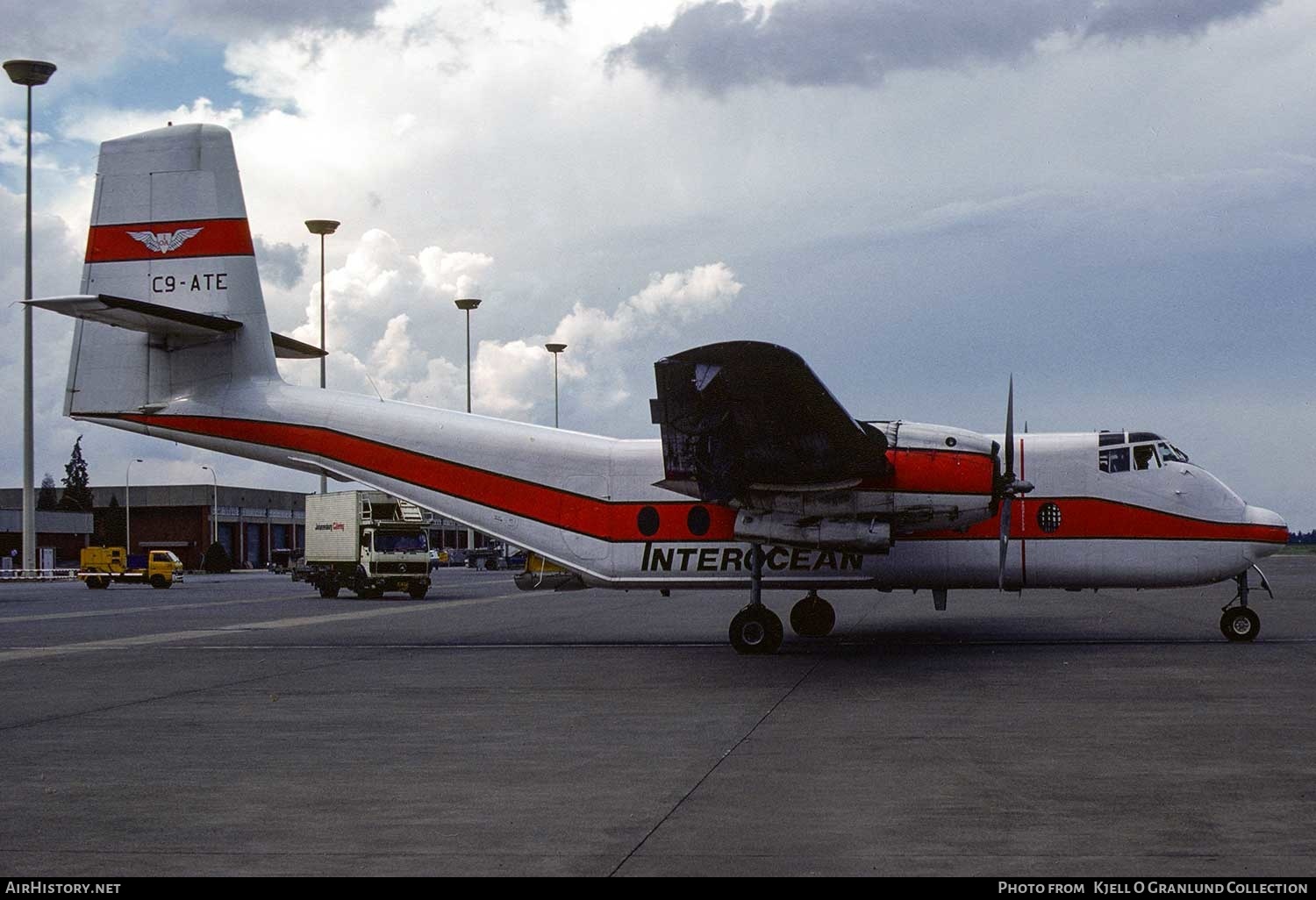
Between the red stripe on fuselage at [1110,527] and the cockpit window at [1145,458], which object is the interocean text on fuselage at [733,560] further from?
the cockpit window at [1145,458]

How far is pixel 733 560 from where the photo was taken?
2125 cm

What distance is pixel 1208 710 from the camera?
12945mm

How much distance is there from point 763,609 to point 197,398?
11.7m

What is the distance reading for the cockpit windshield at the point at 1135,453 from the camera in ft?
68.5

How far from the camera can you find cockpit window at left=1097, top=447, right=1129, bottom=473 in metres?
20.9

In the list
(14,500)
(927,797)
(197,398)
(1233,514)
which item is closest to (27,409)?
(197,398)

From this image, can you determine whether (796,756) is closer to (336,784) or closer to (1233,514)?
(336,784)

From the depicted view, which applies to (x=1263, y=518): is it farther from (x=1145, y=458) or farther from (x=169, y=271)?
(x=169, y=271)

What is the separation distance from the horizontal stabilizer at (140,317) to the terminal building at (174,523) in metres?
93.1

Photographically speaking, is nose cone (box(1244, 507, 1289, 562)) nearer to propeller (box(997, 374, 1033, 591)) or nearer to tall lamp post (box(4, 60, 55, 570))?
propeller (box(997, 374, 1033, 591))

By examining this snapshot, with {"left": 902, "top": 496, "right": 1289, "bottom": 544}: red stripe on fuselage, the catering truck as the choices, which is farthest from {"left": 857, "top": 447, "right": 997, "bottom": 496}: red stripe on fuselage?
the catering truck

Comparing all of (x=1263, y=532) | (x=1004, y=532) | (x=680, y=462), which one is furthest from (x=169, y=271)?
(x=1263, y=532)

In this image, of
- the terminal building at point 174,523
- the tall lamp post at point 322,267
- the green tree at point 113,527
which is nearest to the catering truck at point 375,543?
the tall lamp post at point 322,267

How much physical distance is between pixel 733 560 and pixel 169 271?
1249cm
